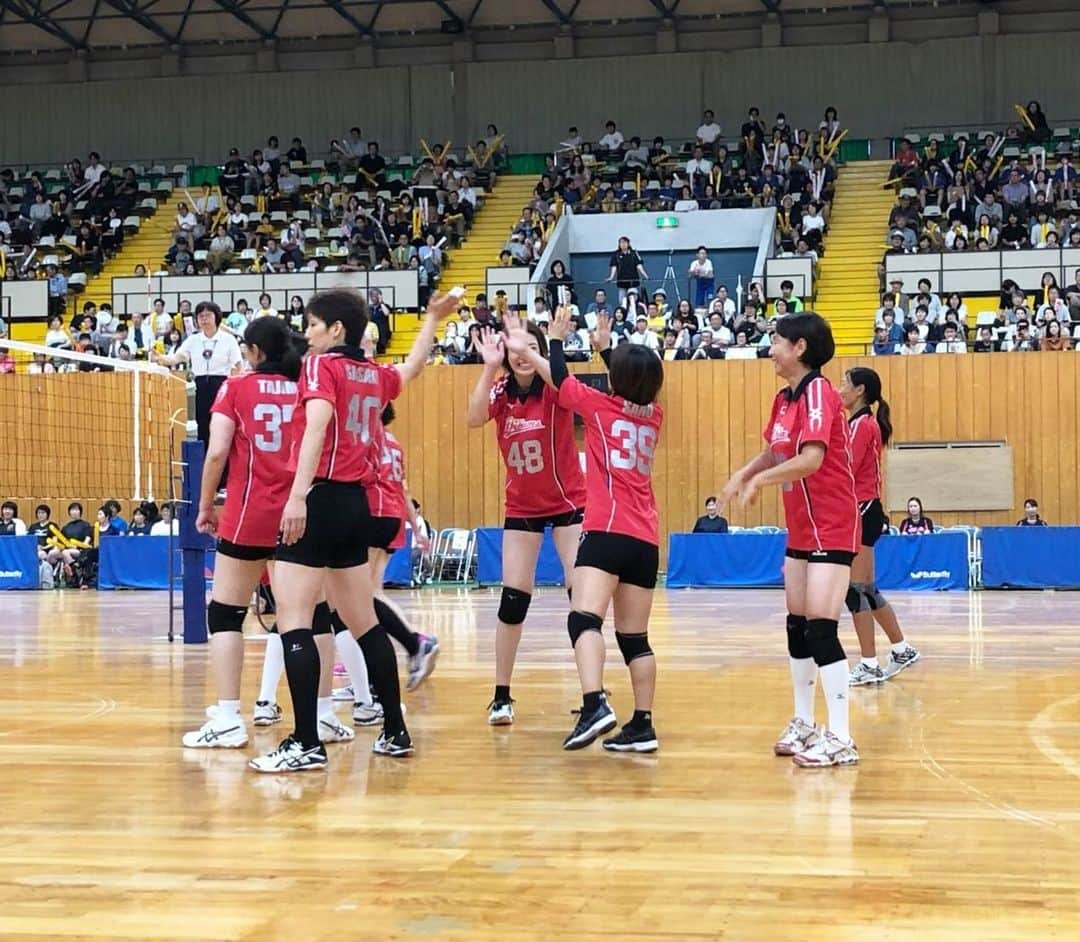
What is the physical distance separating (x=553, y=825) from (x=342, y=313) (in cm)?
234

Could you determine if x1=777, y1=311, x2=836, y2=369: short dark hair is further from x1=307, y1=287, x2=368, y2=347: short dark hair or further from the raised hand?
x1=307, y1=287, x2=368, y2=347: short dark hair

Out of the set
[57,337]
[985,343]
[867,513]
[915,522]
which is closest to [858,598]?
[867,513]

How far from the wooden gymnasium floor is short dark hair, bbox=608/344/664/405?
1519 mm

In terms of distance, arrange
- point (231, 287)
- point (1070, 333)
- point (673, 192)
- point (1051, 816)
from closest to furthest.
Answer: point (1051, 816)
point (1070, 333)
point (231, 287)
point (673, 192)

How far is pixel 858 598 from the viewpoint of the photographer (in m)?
9.19

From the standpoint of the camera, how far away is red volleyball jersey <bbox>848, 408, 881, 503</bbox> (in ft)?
28.6

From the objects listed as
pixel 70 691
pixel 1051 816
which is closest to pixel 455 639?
pixel 70 691

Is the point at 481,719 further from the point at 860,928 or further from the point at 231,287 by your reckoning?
the point at 231,287

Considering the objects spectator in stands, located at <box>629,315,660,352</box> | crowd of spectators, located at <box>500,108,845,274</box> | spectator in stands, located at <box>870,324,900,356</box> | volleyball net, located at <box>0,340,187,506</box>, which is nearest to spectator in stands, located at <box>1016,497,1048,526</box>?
spectator in stands, located at <box>870,324,900,356</box>

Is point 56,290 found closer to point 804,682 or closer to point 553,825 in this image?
point 804,682

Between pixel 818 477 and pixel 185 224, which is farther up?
pixel 185 224

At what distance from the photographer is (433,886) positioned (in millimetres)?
4113

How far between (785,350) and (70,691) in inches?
193

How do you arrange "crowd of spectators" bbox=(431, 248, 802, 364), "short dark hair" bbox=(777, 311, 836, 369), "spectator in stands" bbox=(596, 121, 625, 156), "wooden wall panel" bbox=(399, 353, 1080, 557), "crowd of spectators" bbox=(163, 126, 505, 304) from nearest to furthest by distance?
"short dark hair" bbox=(777, 311, 836, 369), "wooden wall panel" bbox=(399, 353, 1080, 557), "crowd of spectators" bbox=(431, 248, 802, 364), "crowd of spectators" bbox=(163, 126, 505, 304), "spectator in stands" bbox=(596, 121, 625, 156)
